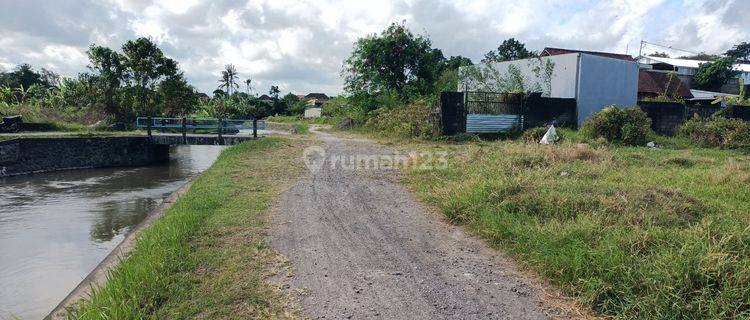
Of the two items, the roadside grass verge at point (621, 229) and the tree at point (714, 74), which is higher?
the tree at point (714, 74)

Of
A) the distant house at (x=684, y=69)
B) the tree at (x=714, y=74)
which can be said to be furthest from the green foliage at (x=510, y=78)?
the tree at (x=714, y=74)

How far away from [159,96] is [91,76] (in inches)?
163

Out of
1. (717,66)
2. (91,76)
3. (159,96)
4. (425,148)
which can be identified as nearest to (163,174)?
(425,148)

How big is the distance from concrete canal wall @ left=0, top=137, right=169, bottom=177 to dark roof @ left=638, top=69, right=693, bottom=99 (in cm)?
2822

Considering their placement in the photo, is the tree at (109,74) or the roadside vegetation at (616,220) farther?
the tree at (109,74)

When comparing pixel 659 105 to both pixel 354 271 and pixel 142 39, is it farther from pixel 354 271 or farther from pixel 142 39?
pixel 142 39

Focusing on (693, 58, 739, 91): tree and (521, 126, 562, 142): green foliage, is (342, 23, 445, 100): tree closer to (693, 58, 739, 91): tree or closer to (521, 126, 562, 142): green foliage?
(521, 126, 562, 142): green foliage

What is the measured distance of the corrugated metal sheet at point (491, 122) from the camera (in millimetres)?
16844

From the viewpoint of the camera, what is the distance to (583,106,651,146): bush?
1455 cm

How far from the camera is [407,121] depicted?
18.2 meters

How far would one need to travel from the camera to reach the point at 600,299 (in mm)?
3672

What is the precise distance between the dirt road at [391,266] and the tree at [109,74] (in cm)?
2426

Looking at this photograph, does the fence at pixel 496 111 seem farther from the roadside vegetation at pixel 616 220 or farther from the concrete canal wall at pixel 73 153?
the concrete canal wall at pixel 73 153

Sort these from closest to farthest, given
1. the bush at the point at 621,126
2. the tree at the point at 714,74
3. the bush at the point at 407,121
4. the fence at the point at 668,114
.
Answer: the bush at the point at 621,126 → the bush at the point at 407,121 → the fence at the point at 668,114 → the tree at the point at 714,74
